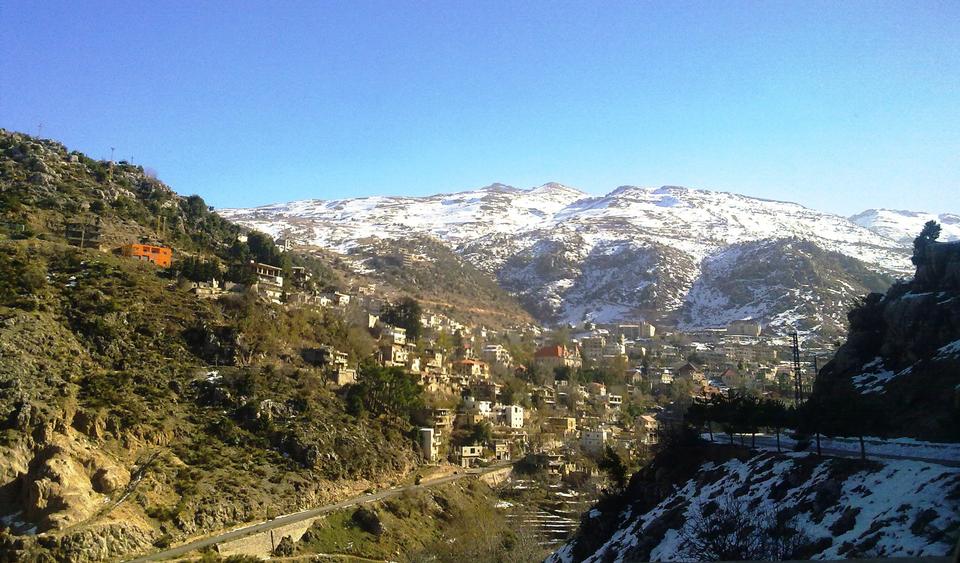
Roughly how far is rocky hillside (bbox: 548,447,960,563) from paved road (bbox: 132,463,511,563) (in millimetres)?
16900

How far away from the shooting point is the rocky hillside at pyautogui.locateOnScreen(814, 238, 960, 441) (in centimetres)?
2127

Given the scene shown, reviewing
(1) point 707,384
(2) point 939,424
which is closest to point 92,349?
(2) point 939,424

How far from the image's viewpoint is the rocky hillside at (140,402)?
2945 centimetres

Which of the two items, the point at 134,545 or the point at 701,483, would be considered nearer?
the point at 701,483

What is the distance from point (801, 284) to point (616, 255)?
44697mm

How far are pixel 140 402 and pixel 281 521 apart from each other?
30.4ft

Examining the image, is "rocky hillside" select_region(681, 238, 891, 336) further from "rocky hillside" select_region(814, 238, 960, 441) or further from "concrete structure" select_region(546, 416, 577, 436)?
"rocky hillside" select_region(814, 238, 960, 441)

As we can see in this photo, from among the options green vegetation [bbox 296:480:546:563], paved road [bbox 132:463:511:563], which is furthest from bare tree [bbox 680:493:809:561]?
paved road [bbox 132:463:511:563]

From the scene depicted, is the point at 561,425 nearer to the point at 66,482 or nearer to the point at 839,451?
the point at 66,482

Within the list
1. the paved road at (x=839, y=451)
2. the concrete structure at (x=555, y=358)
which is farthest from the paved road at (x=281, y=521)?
the concrete structure at (x=555, y=358)

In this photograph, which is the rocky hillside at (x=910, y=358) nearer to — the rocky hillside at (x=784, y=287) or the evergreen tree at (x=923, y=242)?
the evergreen tree at (x=923, y=242)

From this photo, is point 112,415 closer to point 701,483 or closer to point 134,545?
point 134,545

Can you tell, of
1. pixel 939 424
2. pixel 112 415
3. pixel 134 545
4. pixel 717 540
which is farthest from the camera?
pixel 112 415

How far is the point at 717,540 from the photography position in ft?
43.2
